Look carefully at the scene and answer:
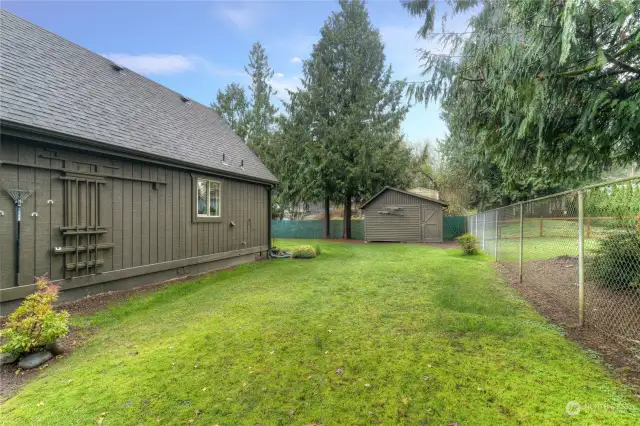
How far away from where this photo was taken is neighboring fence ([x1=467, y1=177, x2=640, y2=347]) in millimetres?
3615

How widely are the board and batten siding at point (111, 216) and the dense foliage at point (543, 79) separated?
574 cm

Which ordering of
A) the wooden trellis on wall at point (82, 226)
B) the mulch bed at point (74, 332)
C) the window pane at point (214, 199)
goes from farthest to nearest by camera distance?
the window pane at point (214, 199)
the wooden trellis on wall at point (82, 226)
the mulch bed at point (74, 332)

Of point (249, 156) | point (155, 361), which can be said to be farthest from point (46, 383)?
point (249, 156)

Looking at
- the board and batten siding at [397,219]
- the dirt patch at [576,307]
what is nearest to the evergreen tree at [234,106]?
the board and batten siding at [397,219]

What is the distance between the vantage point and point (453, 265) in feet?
29.4

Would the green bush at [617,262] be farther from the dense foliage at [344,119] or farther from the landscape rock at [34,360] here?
the dense foliage at [344,119]

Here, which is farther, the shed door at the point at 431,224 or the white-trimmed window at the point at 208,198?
the shed door at the point at 431,224

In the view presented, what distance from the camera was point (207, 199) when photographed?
8828 millimetres

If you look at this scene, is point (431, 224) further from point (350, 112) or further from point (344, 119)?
point (350, 112)

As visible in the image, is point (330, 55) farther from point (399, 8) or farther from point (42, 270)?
point (42, 270)

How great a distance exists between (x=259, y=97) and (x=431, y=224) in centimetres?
1928

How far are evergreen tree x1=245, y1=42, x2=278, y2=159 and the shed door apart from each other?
14.7 metres

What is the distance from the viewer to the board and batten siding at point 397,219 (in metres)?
18.5

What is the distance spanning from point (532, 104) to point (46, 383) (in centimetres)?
587
